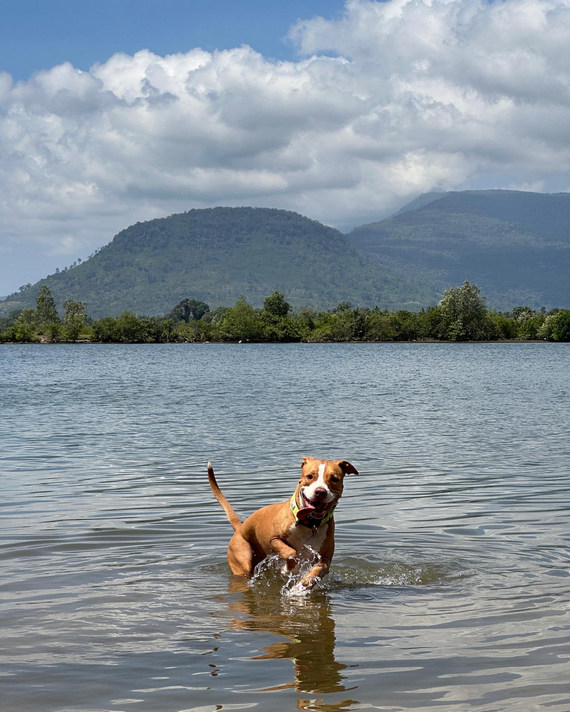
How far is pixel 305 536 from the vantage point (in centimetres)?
831

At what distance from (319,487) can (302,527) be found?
0.62 m

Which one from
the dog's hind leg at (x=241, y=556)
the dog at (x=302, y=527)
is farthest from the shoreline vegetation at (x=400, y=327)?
the dog at (x=302, y=527)

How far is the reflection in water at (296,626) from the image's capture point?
6.28 m

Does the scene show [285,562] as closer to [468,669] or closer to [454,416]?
[468,669]

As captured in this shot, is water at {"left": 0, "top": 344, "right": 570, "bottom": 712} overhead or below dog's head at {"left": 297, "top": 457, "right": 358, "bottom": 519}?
below

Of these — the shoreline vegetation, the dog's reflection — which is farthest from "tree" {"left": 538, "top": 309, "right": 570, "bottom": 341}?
the dog's reflection

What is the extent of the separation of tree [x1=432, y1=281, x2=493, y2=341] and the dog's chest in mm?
168178

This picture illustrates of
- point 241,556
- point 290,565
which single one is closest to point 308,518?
point 290,565

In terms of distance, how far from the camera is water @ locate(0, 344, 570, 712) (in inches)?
244

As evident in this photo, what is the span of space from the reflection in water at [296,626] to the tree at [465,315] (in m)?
168

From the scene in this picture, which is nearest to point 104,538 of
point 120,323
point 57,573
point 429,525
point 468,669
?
point 57,573

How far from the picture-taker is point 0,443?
21.8 meters

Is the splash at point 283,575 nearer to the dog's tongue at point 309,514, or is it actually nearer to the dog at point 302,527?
the dog at point 302,527

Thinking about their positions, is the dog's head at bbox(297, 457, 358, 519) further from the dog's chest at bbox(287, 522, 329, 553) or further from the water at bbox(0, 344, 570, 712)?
the water at bbox(0, 344, 570, 712)
